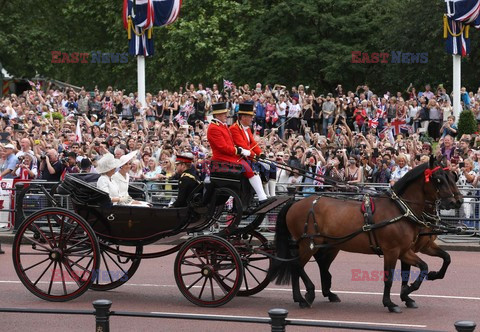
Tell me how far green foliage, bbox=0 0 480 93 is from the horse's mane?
3152 centimetres

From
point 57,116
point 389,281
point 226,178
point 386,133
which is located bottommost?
point 389,281

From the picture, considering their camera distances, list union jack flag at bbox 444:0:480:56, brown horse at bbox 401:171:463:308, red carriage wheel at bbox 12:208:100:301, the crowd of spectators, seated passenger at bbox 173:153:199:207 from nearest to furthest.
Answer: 1. brown horse at bbox 401:171:463:308
2. red carriage wheel at bbox 12:208:100:301
3. seated passenger at bbox 173:153:199:207
4. the crowd of spectators
5. union jack flag at bbox 444:0:480:56

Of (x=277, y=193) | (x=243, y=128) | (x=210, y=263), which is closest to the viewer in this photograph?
(x=210, y=263)

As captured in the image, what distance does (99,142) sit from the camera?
23.0 meters

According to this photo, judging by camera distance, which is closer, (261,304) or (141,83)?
(261,304)

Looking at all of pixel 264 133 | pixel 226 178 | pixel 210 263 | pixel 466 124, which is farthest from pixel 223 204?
pixel 264 133

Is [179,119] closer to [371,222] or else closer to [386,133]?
[386,133]

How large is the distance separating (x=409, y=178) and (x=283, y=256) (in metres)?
1.78

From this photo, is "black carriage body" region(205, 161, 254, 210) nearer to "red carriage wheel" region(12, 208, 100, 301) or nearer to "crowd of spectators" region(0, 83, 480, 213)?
"red carriage wheel" region(12, 208, 100, 301)

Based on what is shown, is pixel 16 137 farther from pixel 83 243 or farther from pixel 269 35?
pixel 269 35

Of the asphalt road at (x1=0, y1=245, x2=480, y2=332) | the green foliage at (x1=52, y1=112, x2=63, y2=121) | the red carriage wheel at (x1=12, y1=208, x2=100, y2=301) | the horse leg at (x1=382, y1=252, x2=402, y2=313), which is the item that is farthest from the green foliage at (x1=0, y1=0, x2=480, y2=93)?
the red carriage wheel at (x1=12, y1=208, x2=100, y2=301)

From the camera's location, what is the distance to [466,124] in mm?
28438

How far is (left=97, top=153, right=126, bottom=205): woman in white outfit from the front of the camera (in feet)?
43.7

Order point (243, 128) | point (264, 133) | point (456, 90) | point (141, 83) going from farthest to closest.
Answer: point (141, 83)
point (456, 90)
point (264, 133)
point (243, 128)
